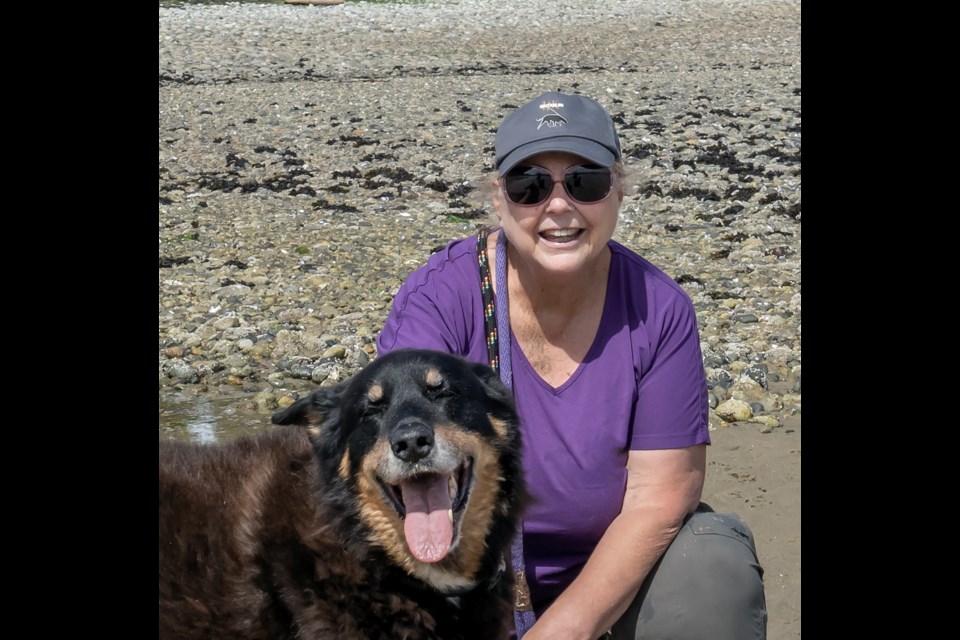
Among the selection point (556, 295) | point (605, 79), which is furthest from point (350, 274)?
point (605, 79)

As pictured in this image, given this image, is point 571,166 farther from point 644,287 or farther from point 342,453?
point 342,453

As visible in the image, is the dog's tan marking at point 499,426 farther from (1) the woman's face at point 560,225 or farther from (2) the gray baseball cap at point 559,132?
(2) the gray baseball cap at point 559,132

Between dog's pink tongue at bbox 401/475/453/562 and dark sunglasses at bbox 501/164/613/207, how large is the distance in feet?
3.53

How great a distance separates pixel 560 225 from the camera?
3.60 meters

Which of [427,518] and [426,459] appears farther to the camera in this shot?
[427,518]

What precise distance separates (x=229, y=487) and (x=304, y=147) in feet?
38.1

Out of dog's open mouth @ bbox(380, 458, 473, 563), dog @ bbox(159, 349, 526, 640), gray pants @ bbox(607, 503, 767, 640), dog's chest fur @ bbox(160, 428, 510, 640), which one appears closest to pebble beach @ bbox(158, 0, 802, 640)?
gray pants @ bbox(607, 503, 767, 640)

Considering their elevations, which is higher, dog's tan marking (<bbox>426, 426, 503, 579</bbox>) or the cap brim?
the cap brim

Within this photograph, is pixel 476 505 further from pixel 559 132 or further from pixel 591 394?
pixel 559 132

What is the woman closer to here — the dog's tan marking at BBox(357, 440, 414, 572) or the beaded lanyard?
the beaded lanyard

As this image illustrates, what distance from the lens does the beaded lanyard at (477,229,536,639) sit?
11.9 feet

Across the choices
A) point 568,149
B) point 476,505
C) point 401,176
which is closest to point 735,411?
point 568,149

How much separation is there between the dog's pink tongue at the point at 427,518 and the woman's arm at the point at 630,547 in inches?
20.2

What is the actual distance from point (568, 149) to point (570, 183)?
140 millimetres
